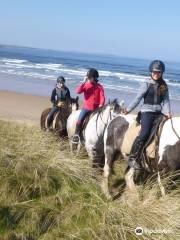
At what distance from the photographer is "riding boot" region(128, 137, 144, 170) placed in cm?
816

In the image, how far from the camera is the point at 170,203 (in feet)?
21.5

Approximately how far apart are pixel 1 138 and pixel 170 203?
3.46 meters

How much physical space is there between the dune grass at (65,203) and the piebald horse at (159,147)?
0.33m

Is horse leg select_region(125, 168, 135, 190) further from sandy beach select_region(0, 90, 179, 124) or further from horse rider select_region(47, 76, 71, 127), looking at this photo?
sandy beach select_region(0, 90, 179, 124)

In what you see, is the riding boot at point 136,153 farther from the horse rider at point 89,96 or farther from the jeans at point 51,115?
the jeans at point 51,115

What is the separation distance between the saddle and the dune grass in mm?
608

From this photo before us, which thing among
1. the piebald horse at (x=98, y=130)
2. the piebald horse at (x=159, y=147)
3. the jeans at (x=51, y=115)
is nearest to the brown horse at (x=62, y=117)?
the jeans at (x=51, y=115)

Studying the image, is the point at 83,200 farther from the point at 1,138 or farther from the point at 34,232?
the point at 1,138

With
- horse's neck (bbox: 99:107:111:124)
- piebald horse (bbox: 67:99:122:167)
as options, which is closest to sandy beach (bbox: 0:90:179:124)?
piebald horse (bbox: 67:99:122:167)

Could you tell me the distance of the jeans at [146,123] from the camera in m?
8.08

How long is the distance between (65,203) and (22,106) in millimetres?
14776

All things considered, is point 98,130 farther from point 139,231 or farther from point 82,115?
point 139,231

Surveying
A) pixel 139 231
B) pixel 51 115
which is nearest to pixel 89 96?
pixel 51 115

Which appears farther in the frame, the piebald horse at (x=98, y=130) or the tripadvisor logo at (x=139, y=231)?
the piebald horse at (x=98, y=130)
